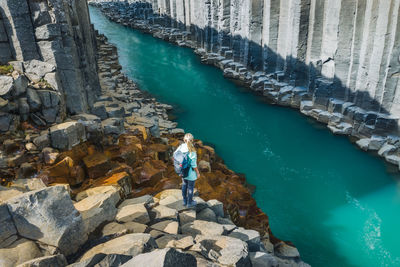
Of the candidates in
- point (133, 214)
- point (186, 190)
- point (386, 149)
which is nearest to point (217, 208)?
point (186, 190)

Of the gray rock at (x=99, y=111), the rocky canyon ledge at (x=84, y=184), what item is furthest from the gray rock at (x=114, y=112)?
the gray rock at (x=99, y=111)

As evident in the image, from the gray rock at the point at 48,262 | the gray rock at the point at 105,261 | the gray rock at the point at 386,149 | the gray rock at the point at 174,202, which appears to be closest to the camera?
the gray rock at the point at 48,262

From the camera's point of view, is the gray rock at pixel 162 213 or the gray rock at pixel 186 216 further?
the gray rock at pixel 186 216

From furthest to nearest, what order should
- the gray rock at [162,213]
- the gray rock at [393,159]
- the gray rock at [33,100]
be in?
the gray rock at [393,159]
the gray rock at [33,100]
the gray rock at [162,213]

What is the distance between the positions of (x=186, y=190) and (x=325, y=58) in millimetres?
Result: 12899

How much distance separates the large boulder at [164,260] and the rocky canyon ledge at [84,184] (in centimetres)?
2

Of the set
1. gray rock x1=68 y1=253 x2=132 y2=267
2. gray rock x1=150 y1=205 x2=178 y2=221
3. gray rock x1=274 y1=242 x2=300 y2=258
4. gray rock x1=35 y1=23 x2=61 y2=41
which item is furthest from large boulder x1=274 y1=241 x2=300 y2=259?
gray rock x1=35 y1=23 x2=61 y2=41

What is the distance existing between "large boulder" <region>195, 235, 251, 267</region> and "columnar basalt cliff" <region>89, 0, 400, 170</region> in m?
10.2

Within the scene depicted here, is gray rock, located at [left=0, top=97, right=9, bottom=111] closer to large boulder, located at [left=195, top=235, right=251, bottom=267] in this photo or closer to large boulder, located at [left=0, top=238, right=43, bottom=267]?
large boulder, located at [left=0, top=238, right=43, bottom=267]

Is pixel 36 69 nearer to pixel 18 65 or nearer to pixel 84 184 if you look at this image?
pixel 18 65

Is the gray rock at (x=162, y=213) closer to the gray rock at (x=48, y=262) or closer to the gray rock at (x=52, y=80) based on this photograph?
the gray rock at (x=48, y=262)

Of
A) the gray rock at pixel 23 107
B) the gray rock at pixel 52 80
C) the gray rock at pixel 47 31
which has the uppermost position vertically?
the gray rock at pixel 47 31

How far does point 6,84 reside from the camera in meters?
9.17

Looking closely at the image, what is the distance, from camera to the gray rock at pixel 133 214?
666cm
